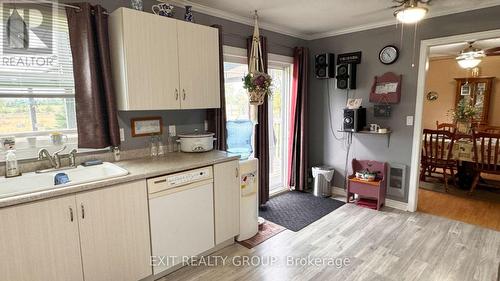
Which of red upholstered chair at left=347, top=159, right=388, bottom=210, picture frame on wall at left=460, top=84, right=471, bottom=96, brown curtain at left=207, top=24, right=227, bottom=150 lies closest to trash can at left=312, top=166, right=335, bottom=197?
red upholstered chair at left=347, top=159, right=388, bottom=210

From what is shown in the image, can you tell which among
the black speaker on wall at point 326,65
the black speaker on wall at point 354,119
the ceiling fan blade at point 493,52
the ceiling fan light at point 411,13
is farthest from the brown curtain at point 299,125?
the ceiling fan blade at point 493,52

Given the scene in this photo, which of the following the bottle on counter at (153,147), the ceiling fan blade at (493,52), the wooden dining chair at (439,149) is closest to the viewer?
the bottle on counter at (153,147)

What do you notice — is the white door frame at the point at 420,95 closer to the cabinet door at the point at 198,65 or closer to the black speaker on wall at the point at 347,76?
the black speaker on wall at the point at 347,76

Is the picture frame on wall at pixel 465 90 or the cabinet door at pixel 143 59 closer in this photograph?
the cabinet door at pixel 143 59

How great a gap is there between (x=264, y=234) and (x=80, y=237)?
175 cm

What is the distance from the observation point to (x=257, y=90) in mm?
2939

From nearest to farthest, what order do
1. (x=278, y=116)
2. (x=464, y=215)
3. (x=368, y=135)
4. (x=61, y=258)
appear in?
(x=61, y=258), (x=464, y=215), (x=368, y=135), (x=278, y=116)

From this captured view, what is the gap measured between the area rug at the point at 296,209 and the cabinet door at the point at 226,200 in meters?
0.73

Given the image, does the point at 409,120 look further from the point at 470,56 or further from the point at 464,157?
the point at 470,56

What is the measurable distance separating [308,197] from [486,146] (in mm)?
2545

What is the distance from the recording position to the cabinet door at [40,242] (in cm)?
154

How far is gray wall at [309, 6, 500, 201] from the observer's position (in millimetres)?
3055

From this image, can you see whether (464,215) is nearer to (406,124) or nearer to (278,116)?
(406,124)

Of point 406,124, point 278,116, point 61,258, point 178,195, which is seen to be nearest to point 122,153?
point 178,195
